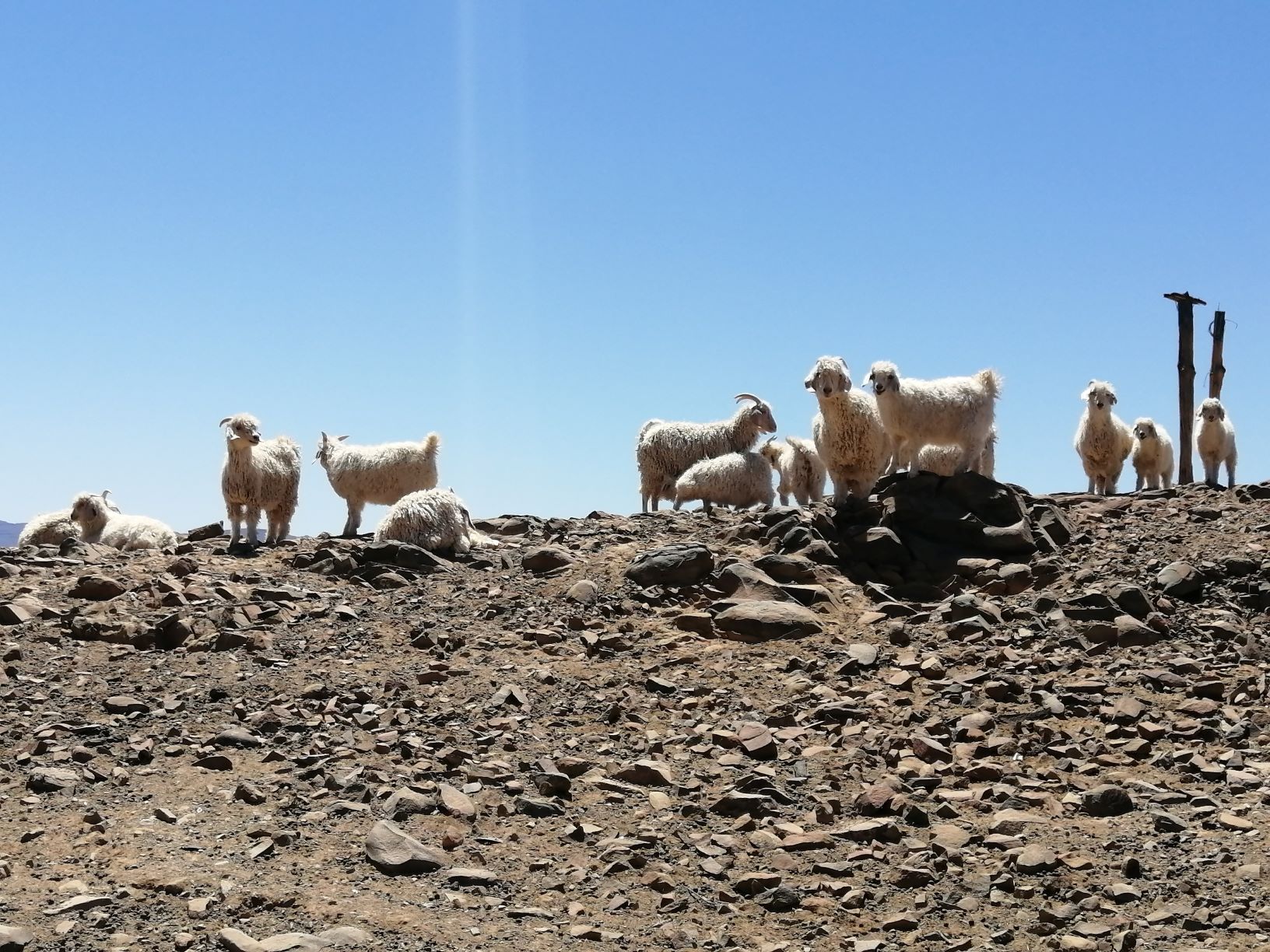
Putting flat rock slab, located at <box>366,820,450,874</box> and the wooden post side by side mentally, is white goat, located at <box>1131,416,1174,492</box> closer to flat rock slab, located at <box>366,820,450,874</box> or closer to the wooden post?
the wooden post

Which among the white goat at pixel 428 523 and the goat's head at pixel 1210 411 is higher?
the goat's head at pixel 1210 411

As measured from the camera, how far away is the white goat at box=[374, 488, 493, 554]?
577 inches

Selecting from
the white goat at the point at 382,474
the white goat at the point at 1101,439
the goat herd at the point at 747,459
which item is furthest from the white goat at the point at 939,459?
the white goat at the point at 382,474

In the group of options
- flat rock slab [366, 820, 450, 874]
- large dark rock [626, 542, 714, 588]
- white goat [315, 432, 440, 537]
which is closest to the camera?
flat rock slab [366, 820, 450, 874]

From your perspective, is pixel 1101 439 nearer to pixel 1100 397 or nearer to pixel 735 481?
pixel 1100 397

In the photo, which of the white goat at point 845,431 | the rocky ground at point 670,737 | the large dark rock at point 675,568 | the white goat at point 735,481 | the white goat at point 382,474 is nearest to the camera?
the rocky ground at point 670,737

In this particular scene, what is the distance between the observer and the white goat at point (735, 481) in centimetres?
1809

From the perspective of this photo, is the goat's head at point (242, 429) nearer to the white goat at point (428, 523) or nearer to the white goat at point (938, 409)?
the white goat at point (428, 523)

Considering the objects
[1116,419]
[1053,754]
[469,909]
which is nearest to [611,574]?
[1053,754]

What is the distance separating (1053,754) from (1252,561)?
4.48m

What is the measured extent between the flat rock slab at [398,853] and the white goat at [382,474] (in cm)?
1150

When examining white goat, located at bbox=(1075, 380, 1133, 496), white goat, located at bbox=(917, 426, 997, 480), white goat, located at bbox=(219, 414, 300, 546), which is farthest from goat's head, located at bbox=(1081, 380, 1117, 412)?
white goat, located at bbox=(219, 414, 300, 546)

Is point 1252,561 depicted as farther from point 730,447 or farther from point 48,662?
point 48,662

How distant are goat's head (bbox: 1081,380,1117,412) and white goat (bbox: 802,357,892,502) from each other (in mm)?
6280
